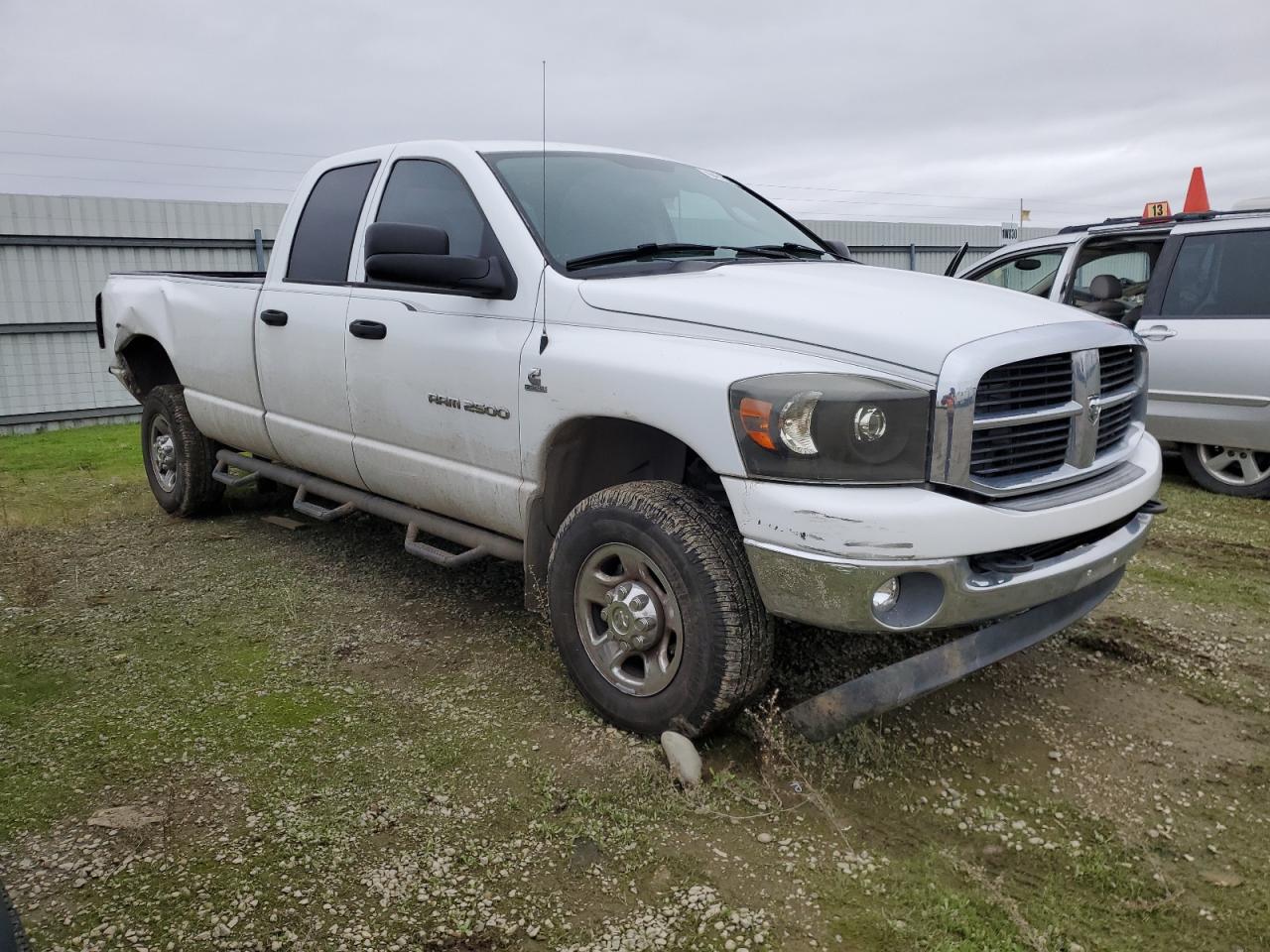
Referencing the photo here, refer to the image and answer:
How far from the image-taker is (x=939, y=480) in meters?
2.72

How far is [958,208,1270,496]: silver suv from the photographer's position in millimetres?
6312

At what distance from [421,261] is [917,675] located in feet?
7.10

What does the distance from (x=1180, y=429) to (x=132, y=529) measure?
269 inches

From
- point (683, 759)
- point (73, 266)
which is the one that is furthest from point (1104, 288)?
point (73, 266)

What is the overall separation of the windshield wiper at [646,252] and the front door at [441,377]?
0.22m

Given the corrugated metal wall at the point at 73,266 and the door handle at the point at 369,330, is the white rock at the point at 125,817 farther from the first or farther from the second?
the corrugated metal wall at the point at 73,266

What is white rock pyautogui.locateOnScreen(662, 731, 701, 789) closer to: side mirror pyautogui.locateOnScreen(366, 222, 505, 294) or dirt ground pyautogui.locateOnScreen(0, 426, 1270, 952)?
dirt ground pyautogui.locateOnScreen(0, 426, 1270, 952)

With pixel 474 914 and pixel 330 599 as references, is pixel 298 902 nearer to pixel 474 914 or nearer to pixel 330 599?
pixel 474 914

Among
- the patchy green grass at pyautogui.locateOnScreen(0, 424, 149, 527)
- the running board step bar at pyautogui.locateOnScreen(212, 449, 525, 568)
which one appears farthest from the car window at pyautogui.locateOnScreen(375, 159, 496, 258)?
the patchy green grass at pyautogui.locateOnScreen(0, 424, 149, 527)

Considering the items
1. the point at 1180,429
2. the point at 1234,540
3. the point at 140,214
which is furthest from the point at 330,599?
the point at 140,214

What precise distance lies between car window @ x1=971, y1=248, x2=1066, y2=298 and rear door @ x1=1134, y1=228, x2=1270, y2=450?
2.93ft

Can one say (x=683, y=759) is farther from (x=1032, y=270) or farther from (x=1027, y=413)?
(x=1032, y=270)

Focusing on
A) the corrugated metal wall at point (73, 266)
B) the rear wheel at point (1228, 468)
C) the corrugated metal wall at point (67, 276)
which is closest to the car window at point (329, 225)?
the rear wheel at point (1228, 468)

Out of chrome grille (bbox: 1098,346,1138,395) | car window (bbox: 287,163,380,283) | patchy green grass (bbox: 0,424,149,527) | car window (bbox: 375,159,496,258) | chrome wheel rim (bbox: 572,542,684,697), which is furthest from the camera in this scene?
patchy green grass (bbox: 0,424,149,527)
